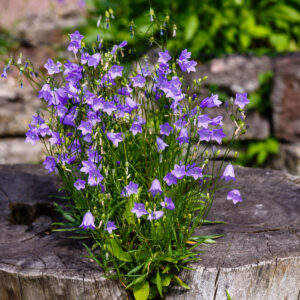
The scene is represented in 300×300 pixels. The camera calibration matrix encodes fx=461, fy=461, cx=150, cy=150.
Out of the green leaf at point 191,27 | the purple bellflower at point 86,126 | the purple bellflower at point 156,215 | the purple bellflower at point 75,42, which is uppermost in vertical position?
the purple bellflower at point 75,42

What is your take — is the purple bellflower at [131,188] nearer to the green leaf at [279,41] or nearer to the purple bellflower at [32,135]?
the purple bellflower at [32,135]

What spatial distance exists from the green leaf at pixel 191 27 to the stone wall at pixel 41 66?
0.39 meters

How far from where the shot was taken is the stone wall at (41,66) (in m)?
4.90

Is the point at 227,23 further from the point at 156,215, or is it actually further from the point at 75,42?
the point at 156,215

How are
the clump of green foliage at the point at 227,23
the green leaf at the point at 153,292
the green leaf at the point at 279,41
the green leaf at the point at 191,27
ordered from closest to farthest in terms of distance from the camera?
1. the green leaf at the point at 153,292
2. the green leaf at the point at 191,27
3. the clump of green foliage at the point at 227,23
4. the green leaf at the point at 279,41

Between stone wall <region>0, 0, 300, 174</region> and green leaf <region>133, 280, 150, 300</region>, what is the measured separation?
2.68m

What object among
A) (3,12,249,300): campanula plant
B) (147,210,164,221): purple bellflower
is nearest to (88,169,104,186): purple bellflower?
(3,12,249,300): campanula plant

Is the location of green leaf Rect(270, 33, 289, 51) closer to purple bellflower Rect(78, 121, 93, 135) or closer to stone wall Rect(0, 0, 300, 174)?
stone wall Rect(0, 0, 300, 174)

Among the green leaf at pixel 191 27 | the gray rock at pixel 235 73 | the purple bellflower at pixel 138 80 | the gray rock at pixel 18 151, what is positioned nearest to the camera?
the purple bellflower at pixel 138 80

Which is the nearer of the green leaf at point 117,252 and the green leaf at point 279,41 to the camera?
the green leaf at point 117,252

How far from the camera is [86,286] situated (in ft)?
6.78

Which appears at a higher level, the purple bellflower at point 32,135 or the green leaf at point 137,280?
the purple bellflower at point 32,135

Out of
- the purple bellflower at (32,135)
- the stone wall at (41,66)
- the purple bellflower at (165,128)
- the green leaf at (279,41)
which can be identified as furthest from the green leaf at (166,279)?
the green leaf at (279,41)

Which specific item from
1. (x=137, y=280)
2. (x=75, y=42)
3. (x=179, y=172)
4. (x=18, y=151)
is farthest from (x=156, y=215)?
(x=18, y=151)
